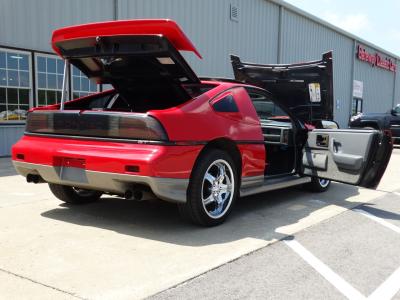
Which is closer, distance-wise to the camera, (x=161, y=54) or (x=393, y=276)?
(x=393, y=276)

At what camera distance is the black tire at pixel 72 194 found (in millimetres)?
5227

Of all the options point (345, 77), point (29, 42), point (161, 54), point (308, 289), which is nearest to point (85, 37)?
point (161, 54)

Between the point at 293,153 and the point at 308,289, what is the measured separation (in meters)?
3.17

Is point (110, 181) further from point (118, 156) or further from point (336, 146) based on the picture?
point (336, 146)

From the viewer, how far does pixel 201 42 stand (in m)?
14.9

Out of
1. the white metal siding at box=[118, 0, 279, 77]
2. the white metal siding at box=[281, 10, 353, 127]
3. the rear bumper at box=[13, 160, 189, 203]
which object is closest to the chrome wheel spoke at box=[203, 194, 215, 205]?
the rear bumper at box=[13, 160, 189, 203]

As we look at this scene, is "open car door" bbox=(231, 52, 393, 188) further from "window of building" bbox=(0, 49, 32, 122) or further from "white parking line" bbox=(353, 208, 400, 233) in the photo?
"window of building" bbox=(0, 49, 32, 122)

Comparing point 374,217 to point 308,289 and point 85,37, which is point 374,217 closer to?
point 308,289

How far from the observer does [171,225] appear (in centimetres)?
461

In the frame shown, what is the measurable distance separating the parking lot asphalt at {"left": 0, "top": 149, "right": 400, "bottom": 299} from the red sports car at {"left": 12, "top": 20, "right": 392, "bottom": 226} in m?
0.37

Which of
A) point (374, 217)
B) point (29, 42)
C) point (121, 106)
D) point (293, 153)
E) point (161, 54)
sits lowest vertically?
point (374, 217)

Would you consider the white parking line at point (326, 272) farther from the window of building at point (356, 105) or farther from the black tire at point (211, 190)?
the window of building at point (356, 105)

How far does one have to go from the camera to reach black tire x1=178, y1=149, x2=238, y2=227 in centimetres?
429

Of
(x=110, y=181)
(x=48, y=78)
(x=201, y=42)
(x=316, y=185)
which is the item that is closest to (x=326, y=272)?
(x=110, y=181)
